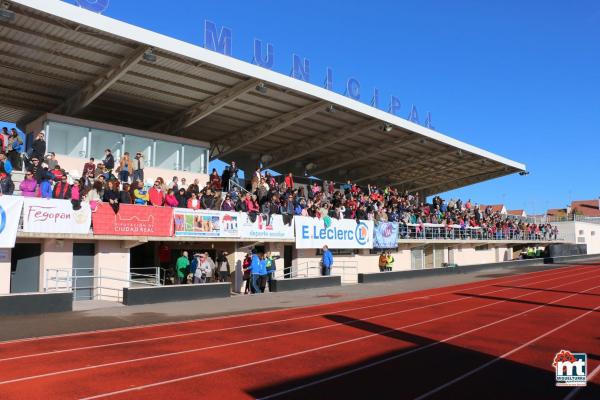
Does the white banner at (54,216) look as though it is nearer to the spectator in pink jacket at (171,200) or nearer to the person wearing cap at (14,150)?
the spectator in pink jacket at (171,200)

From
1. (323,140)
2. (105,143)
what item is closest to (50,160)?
(105,143)

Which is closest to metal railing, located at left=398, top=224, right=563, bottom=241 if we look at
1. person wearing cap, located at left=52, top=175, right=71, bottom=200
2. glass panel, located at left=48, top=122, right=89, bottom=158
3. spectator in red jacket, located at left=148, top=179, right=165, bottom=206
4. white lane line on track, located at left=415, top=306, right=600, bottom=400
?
spectator in red jacket, located at left=148, top=179, right=165, bottom=206

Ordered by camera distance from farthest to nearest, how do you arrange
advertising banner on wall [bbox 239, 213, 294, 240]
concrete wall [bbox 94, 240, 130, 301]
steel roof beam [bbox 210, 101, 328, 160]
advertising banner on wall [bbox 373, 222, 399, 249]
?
1. advertising banner on wall [bbox 373, 222, 399, 249]
2. steel roof beam [bbox 210, 101, 328, 160]
3. advertising banner on wall [bbox 239, 213, 294, 240]
4. concrete wall [bbox 94, 240, 130, 301]

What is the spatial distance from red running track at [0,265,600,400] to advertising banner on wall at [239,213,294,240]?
6451mm

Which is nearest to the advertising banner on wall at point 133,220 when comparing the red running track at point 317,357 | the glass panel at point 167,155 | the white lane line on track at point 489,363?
the red running track at point 317,357

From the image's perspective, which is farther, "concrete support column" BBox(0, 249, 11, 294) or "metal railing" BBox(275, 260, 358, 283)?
"metal railing" BBox(275, 260, 358, 283)

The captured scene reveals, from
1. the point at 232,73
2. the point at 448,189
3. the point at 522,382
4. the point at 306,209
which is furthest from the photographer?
the point at 448,189

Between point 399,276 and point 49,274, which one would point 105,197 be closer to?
point 49,274

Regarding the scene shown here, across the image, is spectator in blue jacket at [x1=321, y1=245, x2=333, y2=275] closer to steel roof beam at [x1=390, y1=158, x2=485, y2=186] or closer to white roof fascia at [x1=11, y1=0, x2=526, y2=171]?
white roof fascia at [x1=11, y1=0, x2=526, y2=171]

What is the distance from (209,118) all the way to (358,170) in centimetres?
1703

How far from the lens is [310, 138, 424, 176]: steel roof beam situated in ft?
109

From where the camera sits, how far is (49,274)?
1543cm

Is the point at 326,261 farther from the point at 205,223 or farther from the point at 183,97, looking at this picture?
the point at 183,97

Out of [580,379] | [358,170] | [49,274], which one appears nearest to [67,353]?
[49,274]
